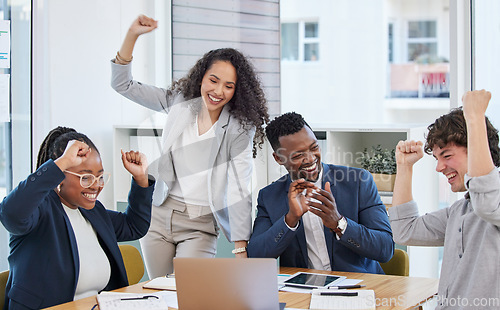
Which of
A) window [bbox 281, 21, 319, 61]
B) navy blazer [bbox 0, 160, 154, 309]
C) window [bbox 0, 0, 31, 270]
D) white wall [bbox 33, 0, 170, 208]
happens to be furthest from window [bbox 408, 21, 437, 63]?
navy blazer [bbox 0, 160, 154, 309]

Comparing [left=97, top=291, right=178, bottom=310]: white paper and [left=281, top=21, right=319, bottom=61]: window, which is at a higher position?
[left=281, top=21, right=319, bottom=61]: window

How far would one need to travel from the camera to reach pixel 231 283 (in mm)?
1932

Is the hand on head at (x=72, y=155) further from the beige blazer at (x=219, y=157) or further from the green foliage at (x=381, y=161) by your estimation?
the green foliage at (x=381, y=161)

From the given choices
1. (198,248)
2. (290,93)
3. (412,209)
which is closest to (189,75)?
(198,248)

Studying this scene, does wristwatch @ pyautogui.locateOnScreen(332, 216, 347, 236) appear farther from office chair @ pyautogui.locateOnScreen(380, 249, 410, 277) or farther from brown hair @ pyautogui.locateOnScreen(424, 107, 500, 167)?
brown hair @ pyautogui.locateOnScreen(424, 107, 500, 167)

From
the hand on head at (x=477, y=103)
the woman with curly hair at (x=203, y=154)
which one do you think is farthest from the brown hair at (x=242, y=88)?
the hand on head at (x=477, y=103)

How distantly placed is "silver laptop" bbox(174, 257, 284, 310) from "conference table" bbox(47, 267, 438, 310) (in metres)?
0.24

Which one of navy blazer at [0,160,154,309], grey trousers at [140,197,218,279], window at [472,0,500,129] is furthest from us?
window at [472,0,500,129]

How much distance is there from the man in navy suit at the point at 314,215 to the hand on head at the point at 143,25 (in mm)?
734

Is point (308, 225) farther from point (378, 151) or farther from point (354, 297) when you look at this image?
point (378, 151)

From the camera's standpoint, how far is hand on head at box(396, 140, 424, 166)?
7.48 feet

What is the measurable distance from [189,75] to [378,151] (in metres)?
1.25

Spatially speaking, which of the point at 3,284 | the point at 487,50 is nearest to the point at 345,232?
the point at 3,284

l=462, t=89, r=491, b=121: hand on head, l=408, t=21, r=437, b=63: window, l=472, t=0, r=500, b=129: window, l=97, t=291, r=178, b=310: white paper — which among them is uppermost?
l=408, t=21, r=437, b=63: window
